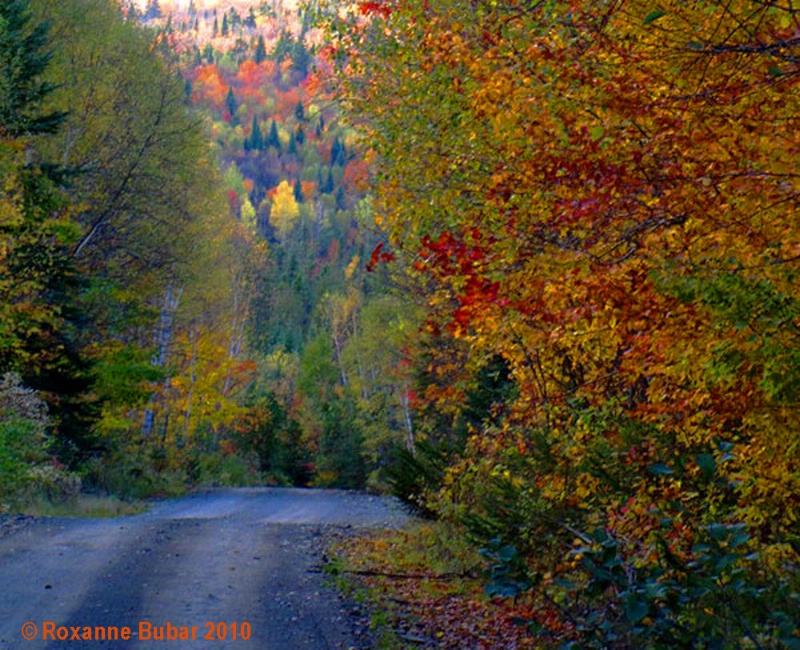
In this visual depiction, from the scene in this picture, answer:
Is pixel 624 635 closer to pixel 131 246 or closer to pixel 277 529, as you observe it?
pixel 277 529

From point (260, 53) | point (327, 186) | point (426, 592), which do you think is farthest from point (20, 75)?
point (260, 53)

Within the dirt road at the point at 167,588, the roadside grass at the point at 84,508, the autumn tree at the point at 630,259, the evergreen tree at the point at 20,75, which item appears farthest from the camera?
the evergreen tree at the point at 20,75

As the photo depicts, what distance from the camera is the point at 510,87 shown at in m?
6.57

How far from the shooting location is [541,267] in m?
Answer: 6.75

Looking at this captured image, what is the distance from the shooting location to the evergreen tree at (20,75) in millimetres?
18500

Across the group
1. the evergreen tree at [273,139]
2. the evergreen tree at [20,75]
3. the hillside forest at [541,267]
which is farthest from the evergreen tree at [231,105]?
the evergreen tree at [20,75]

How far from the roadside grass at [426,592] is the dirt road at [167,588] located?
1.19ft

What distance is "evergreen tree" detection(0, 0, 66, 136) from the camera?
18.5m

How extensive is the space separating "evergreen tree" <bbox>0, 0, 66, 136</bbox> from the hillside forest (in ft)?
0.21

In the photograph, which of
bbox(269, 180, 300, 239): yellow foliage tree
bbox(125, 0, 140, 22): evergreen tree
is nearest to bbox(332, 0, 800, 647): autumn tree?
bbox(125, 0, 140, 22): evergreen tree

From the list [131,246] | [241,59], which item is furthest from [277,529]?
[241,59]

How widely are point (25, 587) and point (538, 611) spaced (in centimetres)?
515

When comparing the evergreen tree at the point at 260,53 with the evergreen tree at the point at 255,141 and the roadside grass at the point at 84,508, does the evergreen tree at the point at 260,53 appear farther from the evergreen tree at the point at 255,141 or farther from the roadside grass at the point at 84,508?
the roadside grass at the point at 84,508

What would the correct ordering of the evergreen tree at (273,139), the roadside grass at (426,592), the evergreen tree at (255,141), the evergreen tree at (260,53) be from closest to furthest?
the roadside grass at (426,592) → the evergreen tree at (255,141) → the evergreen tree at (273,139) → the evergreen tree at (260,53)
